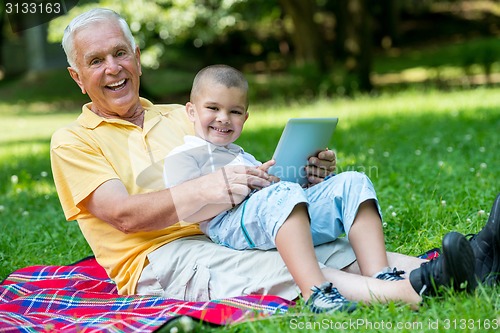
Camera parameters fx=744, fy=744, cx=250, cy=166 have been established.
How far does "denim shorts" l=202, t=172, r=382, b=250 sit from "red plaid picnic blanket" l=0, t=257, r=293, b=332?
277 mm

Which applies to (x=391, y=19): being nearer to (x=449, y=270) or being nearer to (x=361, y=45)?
(x=361, y=45)

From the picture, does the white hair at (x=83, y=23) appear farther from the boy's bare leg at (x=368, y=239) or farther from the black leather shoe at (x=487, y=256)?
the black leather shoe at (x=487, y=256)

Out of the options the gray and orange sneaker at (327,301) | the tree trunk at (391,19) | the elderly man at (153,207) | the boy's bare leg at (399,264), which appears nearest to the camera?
the gray and orange sneaker at (327,301)

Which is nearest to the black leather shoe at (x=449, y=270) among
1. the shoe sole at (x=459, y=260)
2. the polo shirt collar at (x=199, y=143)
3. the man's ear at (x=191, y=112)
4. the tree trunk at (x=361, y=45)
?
the shoe sole at (x=459, y=260)

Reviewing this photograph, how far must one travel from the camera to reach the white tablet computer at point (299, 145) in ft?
10.3

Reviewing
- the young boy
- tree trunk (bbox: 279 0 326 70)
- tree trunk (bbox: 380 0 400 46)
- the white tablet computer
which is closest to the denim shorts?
the young boy

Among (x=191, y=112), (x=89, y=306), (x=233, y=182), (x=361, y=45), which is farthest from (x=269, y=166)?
(x=361, y=45)

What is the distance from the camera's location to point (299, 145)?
3240 millimetres

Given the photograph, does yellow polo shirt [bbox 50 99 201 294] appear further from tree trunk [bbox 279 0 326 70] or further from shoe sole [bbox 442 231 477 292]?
tree trunk [bbox 279 0 326 70]

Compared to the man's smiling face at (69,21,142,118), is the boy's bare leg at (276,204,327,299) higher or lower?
lower

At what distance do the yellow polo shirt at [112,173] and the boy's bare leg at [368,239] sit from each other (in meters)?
0.76

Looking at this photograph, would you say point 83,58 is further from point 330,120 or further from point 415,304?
point 415,304

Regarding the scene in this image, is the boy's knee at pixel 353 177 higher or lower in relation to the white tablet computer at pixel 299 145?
lower

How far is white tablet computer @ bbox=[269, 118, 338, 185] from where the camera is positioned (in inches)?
123
